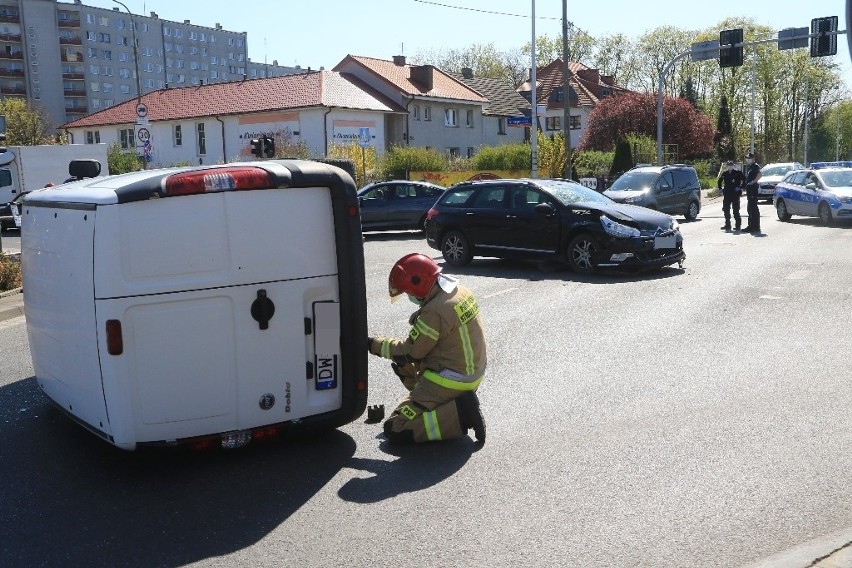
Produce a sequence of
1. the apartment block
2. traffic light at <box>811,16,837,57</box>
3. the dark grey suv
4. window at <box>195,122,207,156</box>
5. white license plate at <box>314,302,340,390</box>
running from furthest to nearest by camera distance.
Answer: the apartment block → window at <box>195,122,207,156</box> → traffic light at <box>811,16,837,57</box> → the dark grey suv → white license plate at <box>314,302,340,390</box>

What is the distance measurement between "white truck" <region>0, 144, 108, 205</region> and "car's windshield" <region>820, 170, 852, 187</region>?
2384 cm

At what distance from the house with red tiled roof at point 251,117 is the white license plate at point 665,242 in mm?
35619

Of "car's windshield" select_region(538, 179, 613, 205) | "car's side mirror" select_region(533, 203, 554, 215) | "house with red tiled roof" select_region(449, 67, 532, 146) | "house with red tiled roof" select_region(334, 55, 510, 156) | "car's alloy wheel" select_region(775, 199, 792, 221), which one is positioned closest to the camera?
"car's side mirror" select_region(533, 203, 554, 215)

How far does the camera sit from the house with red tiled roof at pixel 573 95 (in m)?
76.4

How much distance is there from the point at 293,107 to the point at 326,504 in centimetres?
4735

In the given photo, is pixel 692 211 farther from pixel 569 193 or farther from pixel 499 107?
pixel 499 107

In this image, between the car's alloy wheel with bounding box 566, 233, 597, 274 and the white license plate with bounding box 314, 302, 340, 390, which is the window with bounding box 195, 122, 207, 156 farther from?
the white license plate with bounding box 314, 302, 340, 390

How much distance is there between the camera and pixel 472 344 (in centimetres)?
597

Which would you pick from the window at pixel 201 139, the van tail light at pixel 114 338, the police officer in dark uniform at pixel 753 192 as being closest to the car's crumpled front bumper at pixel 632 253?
the police officer in dark uniform at pixel 753 192

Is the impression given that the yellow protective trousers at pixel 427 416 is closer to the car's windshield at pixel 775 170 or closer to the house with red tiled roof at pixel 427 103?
the car's windshield at pixel 775 170

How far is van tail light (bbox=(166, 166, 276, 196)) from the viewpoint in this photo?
5188mm

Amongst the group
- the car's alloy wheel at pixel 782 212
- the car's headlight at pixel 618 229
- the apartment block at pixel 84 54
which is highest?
the apartment block at pixel 84 54

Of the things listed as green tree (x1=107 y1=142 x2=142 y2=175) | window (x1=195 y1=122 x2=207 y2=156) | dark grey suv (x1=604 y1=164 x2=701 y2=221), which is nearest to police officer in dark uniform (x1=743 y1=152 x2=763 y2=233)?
dark grey suv (x1=604 y1=164 x2=701 y2=221)

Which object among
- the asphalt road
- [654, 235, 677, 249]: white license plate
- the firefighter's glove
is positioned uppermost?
the firefighter's glove
